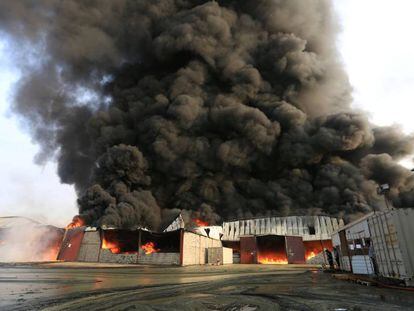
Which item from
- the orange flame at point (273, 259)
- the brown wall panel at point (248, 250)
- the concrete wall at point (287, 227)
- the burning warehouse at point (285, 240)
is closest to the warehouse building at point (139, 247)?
the brown wall panel at point (248, 250)

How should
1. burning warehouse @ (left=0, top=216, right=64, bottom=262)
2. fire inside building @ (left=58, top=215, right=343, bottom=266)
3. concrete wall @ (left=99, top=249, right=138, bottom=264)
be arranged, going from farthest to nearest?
burning warehouse @ (left=0, top=216, right=64, bottom=262) < fire inside building @ (left=58, top=215, right=343, bottom=266) < concrete wall @ (left=99, top=249, right=138, bottom=264)

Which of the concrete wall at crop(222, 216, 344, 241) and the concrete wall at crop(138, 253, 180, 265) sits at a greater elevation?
the concrete wall at crop(222, 216, 344, 241)

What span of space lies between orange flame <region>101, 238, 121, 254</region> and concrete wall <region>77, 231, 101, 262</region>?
501mm

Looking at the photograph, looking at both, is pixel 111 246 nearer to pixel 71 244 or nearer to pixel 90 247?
pixel 90 247

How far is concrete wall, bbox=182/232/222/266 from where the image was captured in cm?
2542

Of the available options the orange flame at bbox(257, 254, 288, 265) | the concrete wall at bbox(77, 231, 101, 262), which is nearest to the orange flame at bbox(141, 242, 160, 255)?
the concrete wall at bbox(77, 231, 101, 262)

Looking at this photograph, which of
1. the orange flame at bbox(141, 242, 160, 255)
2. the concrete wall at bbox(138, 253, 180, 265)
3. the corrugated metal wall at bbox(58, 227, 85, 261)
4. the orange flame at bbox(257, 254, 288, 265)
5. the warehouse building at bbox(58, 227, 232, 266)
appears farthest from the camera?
the orange flame at bbox(257, 254, 288, 265)

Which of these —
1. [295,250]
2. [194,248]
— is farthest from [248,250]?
[194,248]

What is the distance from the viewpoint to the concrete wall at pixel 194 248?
25416mm

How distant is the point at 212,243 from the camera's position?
1277 inches

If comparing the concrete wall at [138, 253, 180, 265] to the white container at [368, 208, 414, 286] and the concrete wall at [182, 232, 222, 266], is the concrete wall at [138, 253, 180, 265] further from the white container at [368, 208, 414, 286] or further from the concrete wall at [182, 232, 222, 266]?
the white container at [368, 208, 414, 286]

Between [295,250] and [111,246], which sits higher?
[111,246]

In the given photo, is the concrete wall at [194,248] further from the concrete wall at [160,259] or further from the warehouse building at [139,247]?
the concrete wall at [160,259]

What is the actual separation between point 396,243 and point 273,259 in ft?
91.1
